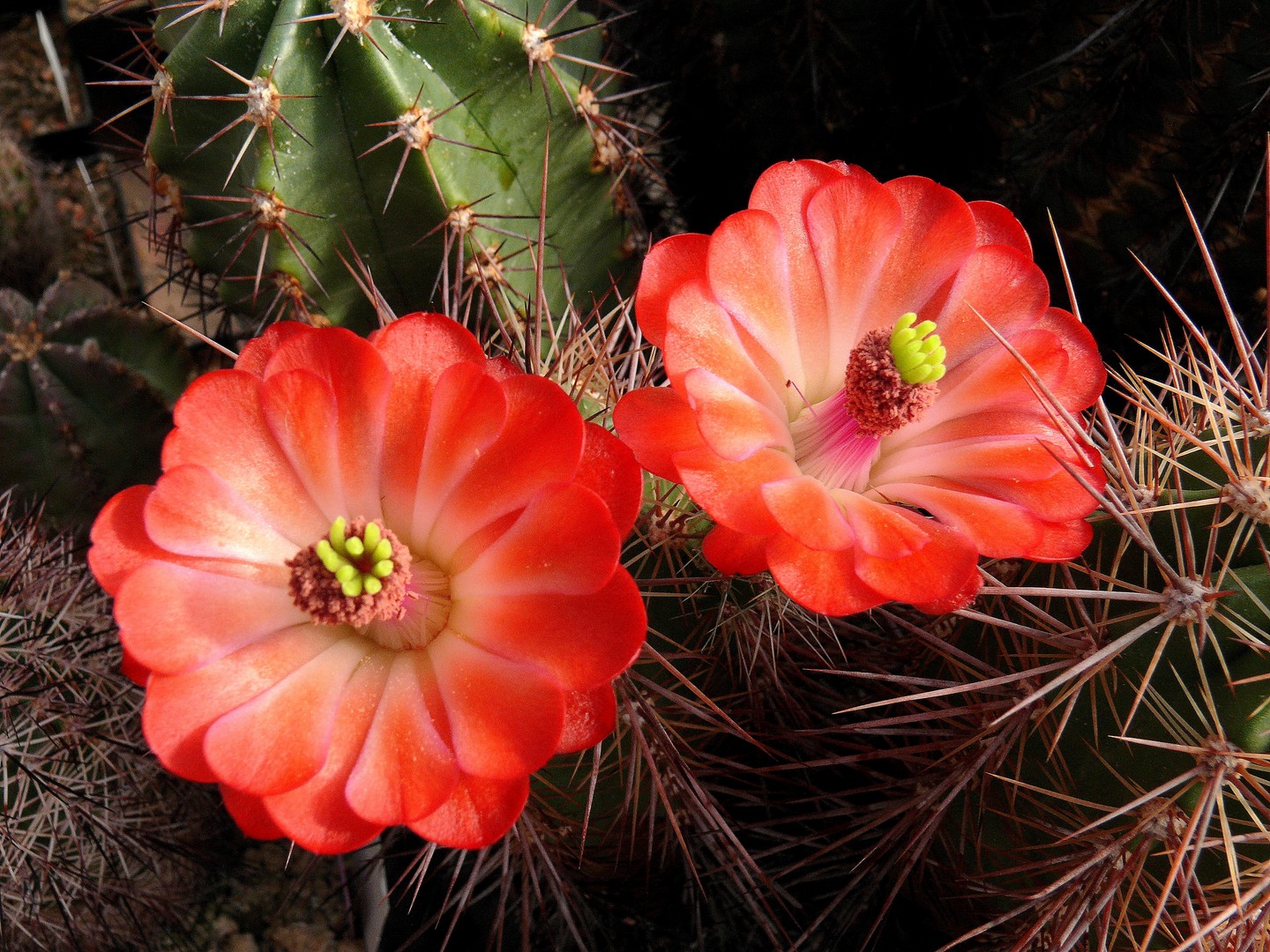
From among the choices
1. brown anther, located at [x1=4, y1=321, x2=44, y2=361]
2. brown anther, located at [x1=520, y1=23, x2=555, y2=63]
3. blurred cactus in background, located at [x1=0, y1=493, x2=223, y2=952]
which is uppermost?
brown anther, located at [x1=520, y1=23, x2=555, y2=63]

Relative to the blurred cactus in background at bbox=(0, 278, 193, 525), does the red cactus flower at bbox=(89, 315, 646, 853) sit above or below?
above

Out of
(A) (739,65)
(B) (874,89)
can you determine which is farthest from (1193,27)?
(A) (739,65)

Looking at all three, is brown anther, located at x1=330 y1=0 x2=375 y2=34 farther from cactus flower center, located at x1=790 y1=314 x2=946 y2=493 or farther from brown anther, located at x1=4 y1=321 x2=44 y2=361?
brown anther, located at x1=4 y1=321 x2=44 y2=361

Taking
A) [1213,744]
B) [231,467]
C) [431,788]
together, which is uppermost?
[231,467]

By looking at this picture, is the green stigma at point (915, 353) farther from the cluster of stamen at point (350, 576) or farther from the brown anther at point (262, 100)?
the brown anther at point (262, 100)

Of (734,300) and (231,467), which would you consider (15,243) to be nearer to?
(231,467)

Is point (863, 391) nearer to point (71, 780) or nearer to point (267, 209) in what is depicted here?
point (267, 209)

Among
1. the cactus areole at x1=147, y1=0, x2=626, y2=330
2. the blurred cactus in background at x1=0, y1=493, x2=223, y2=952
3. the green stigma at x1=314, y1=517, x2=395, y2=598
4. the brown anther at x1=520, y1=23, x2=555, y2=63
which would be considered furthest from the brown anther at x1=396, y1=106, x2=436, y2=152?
the blurred cactus in background at x1=0, y1=493, x2=223, y2=952
